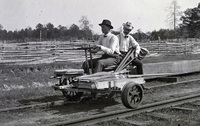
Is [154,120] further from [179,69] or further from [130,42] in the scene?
[179,69]

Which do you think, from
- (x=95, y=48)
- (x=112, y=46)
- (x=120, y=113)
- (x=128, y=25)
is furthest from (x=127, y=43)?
(x=120, y=113)

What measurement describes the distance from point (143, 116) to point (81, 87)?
1.54m

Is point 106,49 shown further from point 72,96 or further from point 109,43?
point 72,96

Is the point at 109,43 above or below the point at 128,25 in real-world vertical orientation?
below

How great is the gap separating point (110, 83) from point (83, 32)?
61113mm

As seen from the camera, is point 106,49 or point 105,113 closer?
point 105,113

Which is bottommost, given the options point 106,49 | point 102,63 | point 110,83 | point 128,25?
point 110,83

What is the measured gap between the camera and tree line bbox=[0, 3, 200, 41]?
64050 millimetres

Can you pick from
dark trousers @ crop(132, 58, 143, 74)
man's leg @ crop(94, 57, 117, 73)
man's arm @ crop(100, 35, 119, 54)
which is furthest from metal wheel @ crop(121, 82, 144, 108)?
dark trousers @ crop(132, 58, 143, 74)

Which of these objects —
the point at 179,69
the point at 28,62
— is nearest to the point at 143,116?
the point at 179,69

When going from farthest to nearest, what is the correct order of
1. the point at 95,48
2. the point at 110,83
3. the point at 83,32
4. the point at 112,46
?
Answer: the point at 83,32 → the point at 112,46 → the point at 95,48 → the point at 110,83

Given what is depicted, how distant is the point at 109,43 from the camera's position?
7.99 m

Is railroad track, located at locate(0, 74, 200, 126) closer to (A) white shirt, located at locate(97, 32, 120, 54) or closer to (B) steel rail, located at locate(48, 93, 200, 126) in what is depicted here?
(B) steel rail, located at locate(48, 93, 200, 126)

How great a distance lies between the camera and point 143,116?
6.60 metres
